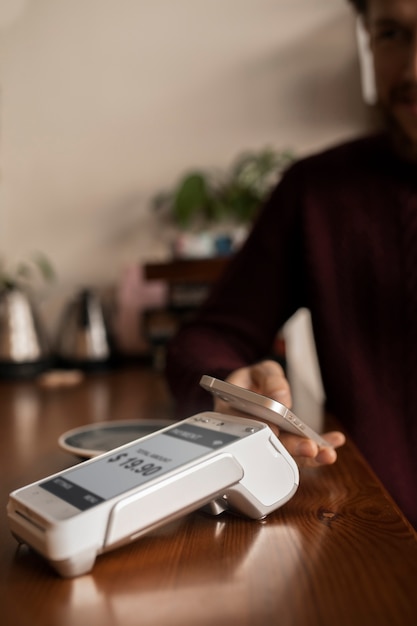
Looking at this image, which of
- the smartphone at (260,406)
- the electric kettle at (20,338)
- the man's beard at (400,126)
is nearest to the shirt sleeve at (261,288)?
the man's beard at (400,126)

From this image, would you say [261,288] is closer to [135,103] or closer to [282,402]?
[282,402]

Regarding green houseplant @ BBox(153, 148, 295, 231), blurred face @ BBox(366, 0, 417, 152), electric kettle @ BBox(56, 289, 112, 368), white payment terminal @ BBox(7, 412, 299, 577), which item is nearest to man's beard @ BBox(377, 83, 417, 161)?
blurred face @ BBox(366, 0, 417, 152)

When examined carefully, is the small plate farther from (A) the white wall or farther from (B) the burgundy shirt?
(A) the white wall

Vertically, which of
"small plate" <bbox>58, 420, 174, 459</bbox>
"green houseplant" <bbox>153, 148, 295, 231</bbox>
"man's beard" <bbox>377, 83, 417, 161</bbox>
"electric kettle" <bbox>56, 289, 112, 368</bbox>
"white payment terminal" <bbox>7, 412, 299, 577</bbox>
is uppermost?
"man's beard" <bbox>377, 83, 417, 161</bbox>

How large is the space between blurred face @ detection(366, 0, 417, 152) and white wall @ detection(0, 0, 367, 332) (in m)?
0.55

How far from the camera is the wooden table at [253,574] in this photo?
1.03ft

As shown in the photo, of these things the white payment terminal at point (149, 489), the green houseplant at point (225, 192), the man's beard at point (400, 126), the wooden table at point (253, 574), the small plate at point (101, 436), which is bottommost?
the small plate at point (101, 436)

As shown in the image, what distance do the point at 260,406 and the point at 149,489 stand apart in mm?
108

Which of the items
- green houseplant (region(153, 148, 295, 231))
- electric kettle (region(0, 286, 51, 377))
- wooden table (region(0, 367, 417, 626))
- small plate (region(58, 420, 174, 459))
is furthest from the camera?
green houseplant (region(153, 148, 295, 231))

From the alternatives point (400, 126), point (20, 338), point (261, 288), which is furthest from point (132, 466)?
point (20, 338)

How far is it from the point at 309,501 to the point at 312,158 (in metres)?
0.64

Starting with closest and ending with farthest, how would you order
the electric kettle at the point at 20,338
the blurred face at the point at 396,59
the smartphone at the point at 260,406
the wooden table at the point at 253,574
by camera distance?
the wooden table at the point at 253,574
the smartphone at the point at 260,406
the blurred face at the point at 396,59
the electric kettle at the point at 20,338

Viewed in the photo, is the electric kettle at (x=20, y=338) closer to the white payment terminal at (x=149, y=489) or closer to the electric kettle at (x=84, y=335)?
the electric kettle at (x=84, y=335)

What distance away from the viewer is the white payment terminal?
1.15 ft
